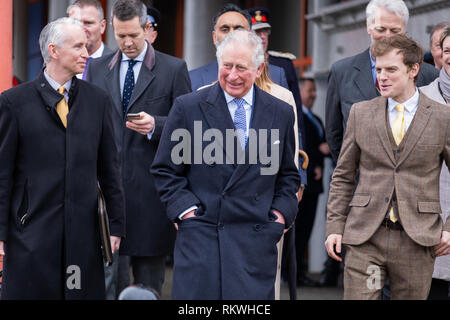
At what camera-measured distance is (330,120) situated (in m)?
6.07

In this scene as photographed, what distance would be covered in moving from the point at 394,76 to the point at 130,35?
1.91m

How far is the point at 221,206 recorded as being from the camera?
471cm

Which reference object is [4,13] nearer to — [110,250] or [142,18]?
[142,18]

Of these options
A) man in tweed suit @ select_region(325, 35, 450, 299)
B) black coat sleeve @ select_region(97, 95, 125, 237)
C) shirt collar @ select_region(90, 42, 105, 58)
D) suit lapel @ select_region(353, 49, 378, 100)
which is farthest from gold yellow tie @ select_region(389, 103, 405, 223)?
shirt collar @ select_region(90, 42, 105, 58)

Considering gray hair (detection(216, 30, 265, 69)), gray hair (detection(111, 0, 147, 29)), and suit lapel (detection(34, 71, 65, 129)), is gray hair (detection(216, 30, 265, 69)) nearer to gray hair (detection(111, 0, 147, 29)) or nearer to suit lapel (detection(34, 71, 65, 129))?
suit lapel (detection(34, 71, 65, 129))

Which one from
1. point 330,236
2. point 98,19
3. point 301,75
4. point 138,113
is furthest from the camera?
point 301,75

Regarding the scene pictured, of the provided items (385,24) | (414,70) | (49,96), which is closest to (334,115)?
(385,24)

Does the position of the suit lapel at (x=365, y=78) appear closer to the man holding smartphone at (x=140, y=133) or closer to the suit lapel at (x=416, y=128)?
the suit lapel at (x=416, y=128)

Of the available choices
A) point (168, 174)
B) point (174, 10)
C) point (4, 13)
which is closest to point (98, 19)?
point (4, 13)

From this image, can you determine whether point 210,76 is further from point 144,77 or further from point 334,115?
point 334,115

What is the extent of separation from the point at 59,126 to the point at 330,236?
5.15ft

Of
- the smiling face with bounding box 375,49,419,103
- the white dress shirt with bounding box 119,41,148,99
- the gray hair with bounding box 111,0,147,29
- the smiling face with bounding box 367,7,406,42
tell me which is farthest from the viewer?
the white dress shirt with bounding box 119,41,148,99

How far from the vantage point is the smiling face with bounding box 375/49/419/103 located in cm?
500

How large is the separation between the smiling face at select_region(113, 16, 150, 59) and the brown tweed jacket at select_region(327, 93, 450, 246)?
1.71 m
